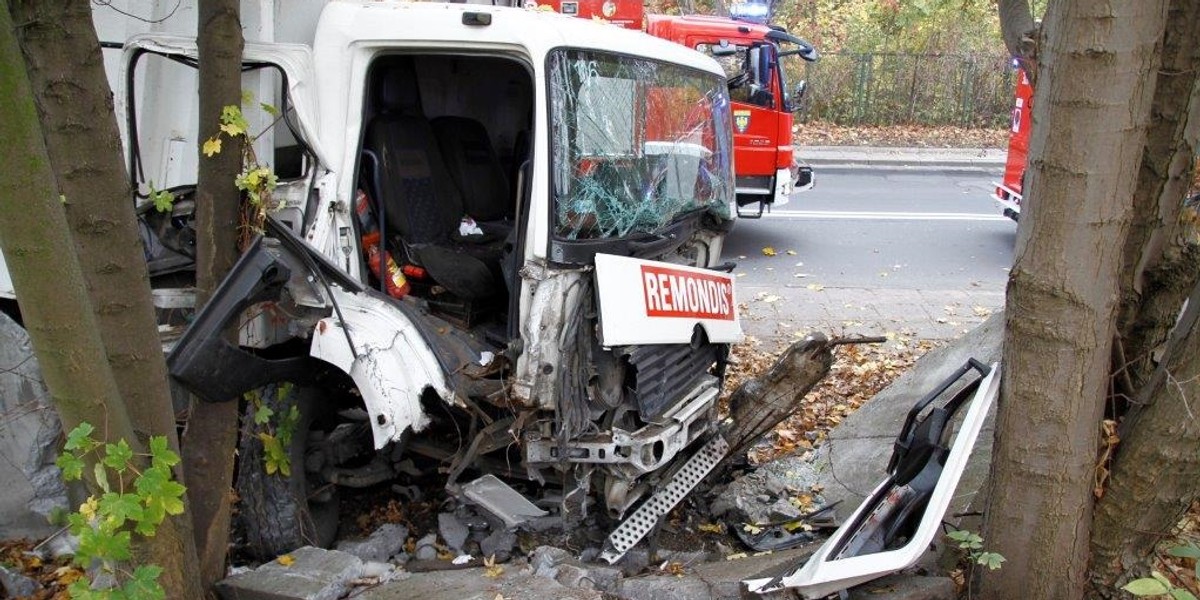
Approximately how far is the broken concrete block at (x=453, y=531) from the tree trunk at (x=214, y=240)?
3.58 feet

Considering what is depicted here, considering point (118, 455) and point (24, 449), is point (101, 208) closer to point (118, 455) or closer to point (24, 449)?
point (118, 455)

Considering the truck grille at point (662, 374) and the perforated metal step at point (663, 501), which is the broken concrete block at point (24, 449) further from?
the truck grille at point (662, 374)

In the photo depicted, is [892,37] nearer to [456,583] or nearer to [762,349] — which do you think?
[762,349]

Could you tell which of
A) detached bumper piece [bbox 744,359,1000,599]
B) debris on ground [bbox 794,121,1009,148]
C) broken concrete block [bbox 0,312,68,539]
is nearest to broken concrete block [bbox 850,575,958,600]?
detached bumper piece [bbox 744,359,1000,599]

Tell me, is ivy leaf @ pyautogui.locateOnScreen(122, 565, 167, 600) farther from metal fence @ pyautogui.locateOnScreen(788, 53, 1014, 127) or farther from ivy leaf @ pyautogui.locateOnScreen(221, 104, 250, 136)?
metal fence @ pyautogui.locateOnScreen(788, 53, 1014, 127)

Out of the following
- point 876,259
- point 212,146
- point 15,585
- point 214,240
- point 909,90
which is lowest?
point 15,585

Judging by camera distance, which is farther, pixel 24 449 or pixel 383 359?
pixel 24 449

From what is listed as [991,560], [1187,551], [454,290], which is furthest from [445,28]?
[1187,551]

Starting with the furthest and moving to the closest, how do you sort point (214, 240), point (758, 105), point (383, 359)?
point (758, 105) → point (383, 359) → point (214, 240)

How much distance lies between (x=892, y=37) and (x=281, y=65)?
19623 mm

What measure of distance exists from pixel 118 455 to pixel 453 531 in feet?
6.49

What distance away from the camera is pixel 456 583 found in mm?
3953

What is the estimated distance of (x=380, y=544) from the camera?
4.62m

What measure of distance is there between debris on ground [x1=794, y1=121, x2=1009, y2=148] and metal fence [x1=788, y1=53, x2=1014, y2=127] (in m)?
0.21
